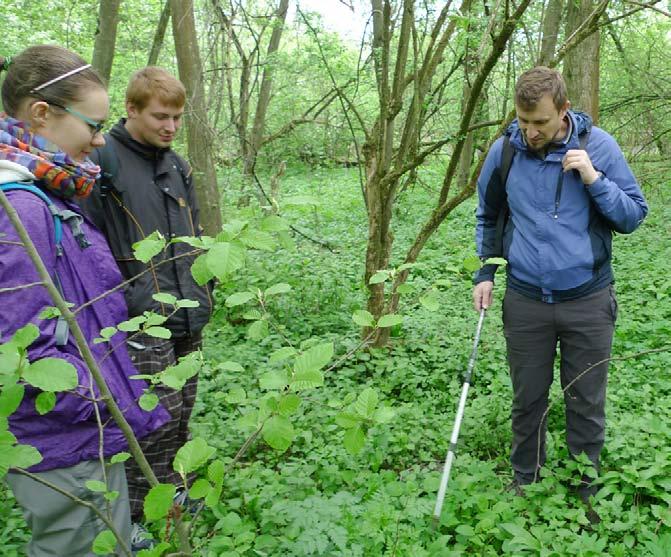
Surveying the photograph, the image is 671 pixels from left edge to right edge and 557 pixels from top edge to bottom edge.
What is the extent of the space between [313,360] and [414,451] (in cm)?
226

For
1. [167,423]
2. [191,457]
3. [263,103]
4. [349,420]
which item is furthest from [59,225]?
[263,103]

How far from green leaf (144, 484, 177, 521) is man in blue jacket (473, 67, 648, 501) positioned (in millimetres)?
2014

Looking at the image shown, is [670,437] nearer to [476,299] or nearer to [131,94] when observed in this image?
[476,299]

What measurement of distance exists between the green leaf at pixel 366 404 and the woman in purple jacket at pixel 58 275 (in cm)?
70

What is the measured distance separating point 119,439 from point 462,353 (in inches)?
133

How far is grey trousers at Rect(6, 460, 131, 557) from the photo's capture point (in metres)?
1.61

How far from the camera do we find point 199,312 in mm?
2744

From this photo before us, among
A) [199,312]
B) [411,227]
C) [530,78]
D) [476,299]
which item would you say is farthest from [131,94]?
[411,227]

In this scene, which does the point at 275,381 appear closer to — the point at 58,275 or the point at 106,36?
the point at 58,275

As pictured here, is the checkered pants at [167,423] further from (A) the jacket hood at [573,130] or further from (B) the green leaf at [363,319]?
(A) the jacket hood at [573,130]

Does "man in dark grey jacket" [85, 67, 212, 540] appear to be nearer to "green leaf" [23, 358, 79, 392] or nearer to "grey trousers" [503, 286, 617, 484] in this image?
"green leaf" [23, 358, 79, 392]

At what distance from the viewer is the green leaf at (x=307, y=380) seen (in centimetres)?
138

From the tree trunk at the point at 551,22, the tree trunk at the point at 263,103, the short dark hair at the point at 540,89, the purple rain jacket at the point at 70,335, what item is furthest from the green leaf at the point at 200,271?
the tree trunk at the point at 551,22

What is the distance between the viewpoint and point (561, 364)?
2930mm
